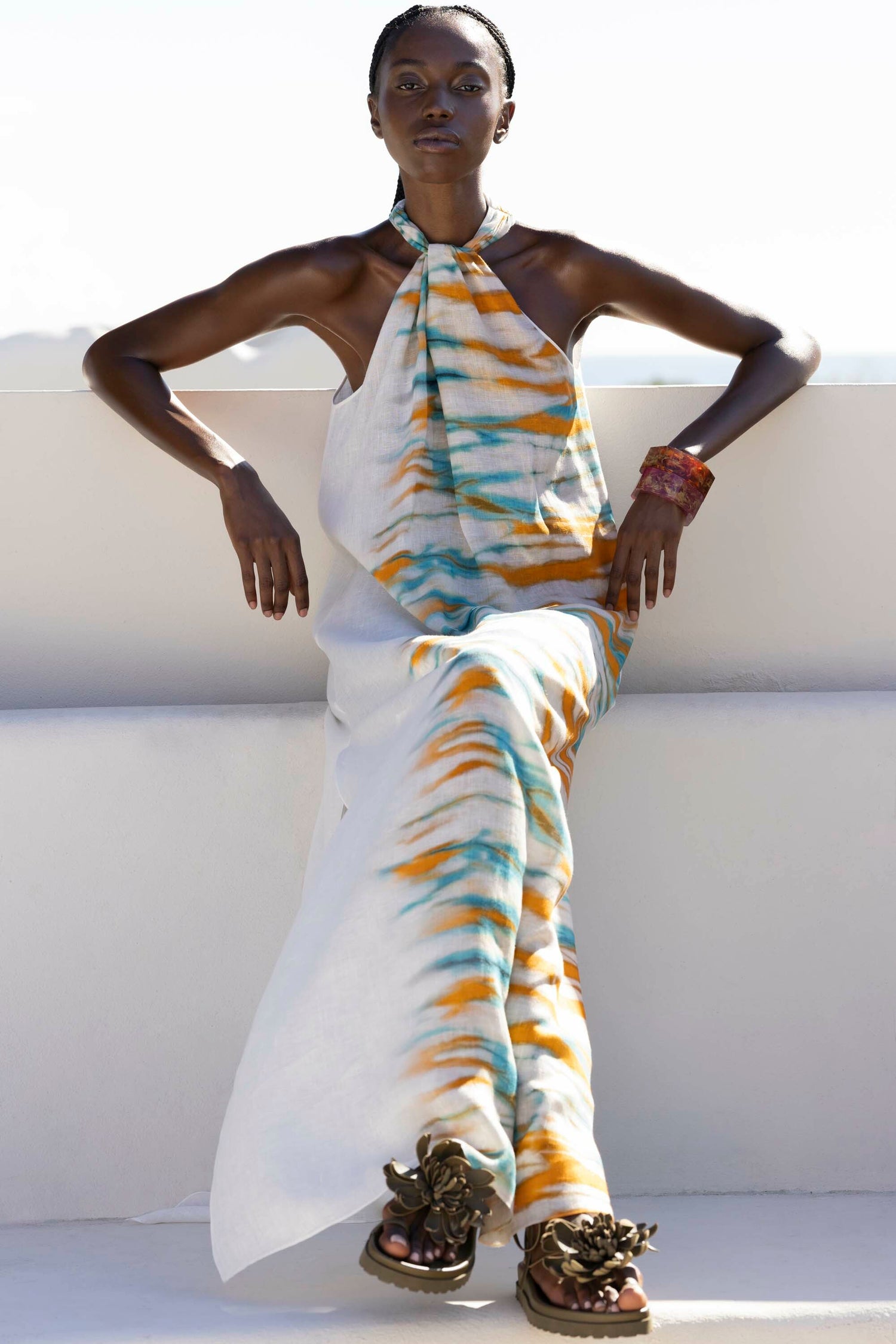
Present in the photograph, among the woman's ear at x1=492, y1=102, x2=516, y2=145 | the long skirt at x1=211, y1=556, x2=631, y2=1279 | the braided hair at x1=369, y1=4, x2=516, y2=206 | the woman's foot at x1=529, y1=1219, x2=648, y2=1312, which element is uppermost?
the braided hair at x1=369, y1=4, x2=516, y2=206

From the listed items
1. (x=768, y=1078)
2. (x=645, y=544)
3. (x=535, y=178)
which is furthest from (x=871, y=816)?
(x=535, y=178)

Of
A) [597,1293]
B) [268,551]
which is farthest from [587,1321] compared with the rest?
[268,551]

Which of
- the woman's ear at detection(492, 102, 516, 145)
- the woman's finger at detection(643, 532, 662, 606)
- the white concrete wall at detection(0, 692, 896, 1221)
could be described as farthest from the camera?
the woman's ear at detection(492, 102, 516, 145)

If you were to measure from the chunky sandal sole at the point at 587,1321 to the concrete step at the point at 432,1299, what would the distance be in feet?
0.19

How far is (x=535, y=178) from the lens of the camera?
23656 millimetres

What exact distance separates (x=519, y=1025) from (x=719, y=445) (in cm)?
104

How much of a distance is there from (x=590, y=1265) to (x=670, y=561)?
104cm

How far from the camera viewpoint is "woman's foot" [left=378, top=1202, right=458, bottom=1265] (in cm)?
146

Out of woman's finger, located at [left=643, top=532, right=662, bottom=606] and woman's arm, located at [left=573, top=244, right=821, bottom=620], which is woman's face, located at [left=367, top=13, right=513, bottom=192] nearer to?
woman's arm, located at [left=573, top=244, right=821, bottom=620]

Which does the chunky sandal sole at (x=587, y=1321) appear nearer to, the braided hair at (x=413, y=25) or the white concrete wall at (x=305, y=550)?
the white concrete wall at (x=305, y=550)

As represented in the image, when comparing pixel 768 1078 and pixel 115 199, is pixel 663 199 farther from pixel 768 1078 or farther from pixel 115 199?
pixel 768 1078

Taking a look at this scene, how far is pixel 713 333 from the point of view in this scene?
238 cm

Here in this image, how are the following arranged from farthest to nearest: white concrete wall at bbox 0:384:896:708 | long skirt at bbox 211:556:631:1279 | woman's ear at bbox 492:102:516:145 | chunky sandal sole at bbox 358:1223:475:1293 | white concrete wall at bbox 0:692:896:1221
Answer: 1. white concrete wall at bbox 0:384:896:708
2. woman's ear at bbox 492:102:516:145
3. white concrete wall at bbox 0:692:896:1221
4. long skirt at bbox 211:556:631:1279
5. chunky sandal sole at bbox 358:1223:475:1293

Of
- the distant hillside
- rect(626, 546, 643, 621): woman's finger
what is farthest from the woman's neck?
rect(626, 546, 643, 621): woman's finger
